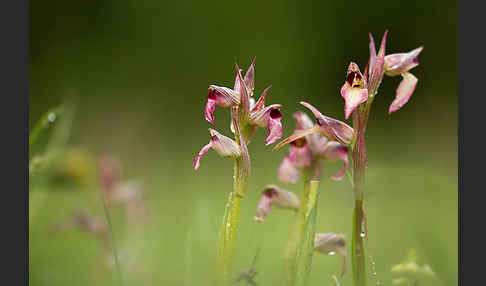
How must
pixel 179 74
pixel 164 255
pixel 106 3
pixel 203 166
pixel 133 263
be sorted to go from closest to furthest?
pixel 133 263 → pixel 164 255 → pixel 203 166 → pixel 179 74 → pixel 106 3

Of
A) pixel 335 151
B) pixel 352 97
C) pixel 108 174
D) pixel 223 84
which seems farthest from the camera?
pixel 223 84

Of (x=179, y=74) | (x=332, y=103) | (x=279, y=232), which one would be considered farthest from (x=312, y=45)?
(x=279, y=232)

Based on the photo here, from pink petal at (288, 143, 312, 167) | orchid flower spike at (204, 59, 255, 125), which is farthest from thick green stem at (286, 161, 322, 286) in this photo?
orchid flower spike at (204, 59, 255, 125)

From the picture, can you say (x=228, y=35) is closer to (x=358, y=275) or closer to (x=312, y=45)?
(x=312, y=45)

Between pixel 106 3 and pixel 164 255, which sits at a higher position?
pixel 106 3

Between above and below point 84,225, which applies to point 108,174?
above

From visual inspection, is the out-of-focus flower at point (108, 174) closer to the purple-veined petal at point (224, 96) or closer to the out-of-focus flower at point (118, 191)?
the out-of-focus flower at point (118, 191)

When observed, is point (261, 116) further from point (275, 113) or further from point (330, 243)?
point (330, 243)

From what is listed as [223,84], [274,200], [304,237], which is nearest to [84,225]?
[274,200]
